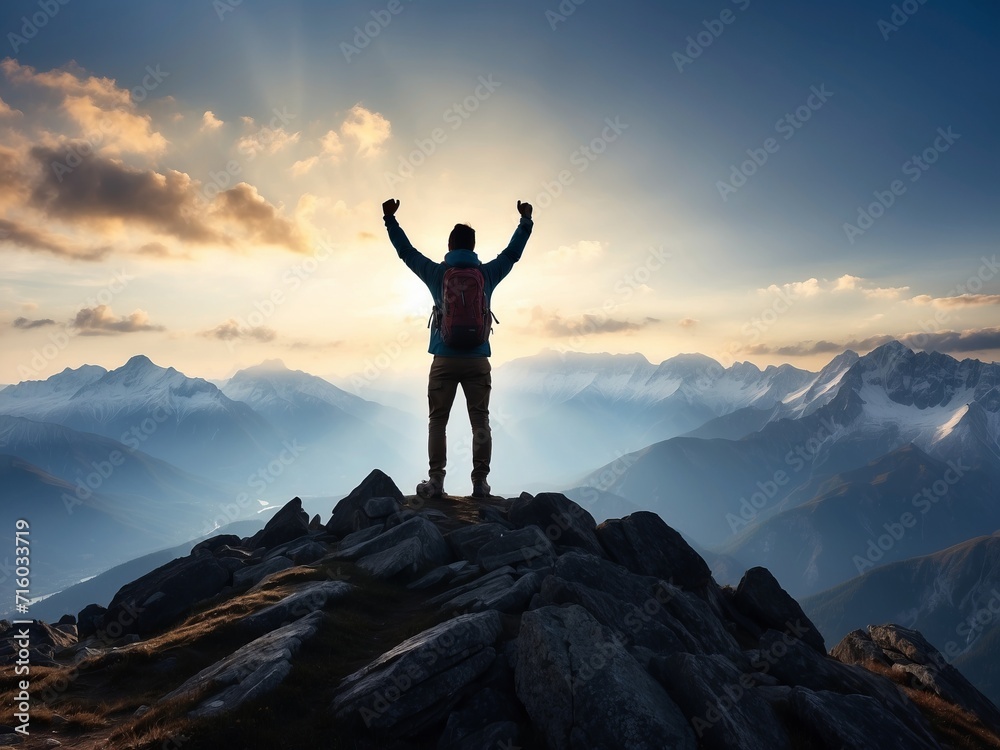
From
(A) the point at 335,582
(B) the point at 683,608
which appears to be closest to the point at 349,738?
(A) the point at 335,582

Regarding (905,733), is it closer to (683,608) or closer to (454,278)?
(683,608)

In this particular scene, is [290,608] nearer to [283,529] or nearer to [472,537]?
[472,537]

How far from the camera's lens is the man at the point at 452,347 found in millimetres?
19109

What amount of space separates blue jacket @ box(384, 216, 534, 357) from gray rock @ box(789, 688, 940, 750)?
43.1 feet

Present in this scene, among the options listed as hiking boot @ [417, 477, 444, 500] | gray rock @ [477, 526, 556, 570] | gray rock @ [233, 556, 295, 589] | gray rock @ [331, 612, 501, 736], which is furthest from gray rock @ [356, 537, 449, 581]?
gray rock @ [331, 612, 501, 736]

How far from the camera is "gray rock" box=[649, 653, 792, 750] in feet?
31.7

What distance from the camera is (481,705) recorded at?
1027 centimetres

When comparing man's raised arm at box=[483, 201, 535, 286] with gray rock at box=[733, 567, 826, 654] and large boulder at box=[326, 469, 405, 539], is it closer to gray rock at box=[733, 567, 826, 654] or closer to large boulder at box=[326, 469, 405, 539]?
large boulder at box=[326, 469, 405, 539]

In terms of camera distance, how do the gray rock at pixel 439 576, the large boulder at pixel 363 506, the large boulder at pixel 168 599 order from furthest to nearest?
the large boulder at pixel 363 506, the large boulder at pixel 168 599, the gray rock at pixel 439 576

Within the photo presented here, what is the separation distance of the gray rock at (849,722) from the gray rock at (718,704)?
71 centimetres

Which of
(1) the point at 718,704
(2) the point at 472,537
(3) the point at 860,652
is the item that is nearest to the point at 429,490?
(2) the point at 472,537

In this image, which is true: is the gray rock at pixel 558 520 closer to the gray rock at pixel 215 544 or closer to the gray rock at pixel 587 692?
→ the gray rock at pixel 587 692

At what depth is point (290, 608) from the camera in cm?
1452

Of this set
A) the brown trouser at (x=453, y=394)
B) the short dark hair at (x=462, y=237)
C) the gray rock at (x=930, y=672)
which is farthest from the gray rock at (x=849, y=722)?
the short dark hair at (x=462, y=237)
